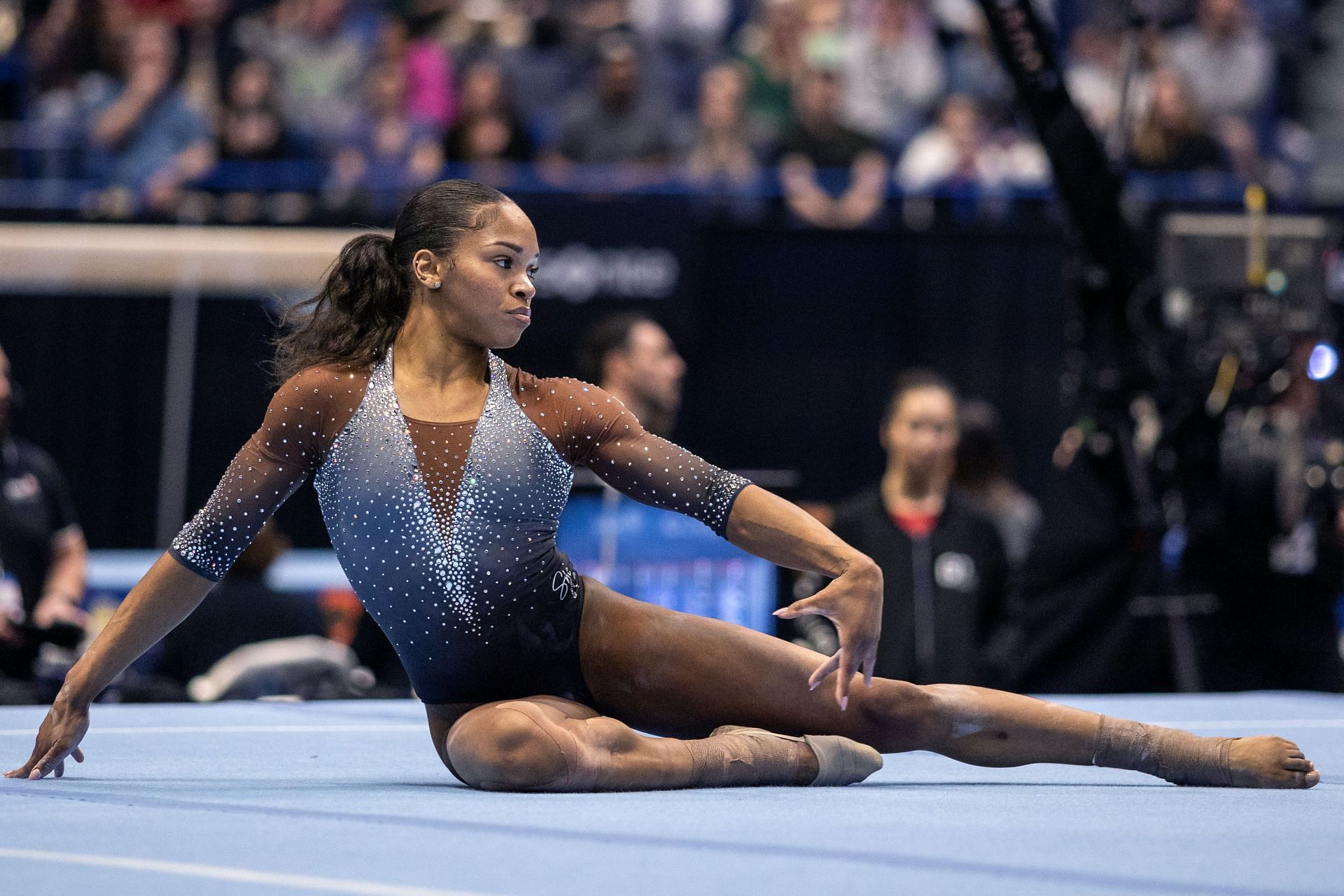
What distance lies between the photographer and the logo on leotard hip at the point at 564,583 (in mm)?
3051

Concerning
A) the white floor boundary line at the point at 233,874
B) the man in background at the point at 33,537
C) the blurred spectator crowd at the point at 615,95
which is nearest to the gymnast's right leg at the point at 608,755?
the white floor boundary line at the point at 233,874

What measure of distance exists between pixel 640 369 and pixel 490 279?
2.32 metres

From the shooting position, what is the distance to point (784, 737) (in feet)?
9.98

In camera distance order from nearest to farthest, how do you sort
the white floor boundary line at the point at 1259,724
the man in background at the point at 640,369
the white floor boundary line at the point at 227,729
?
the white floor boundary line at the point at 227,729
the white floor boundary line at the point at 1259,724
the man in background at the point at 640,369

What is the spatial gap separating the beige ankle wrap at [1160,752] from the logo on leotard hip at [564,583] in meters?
1.01

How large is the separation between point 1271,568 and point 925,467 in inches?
57.0

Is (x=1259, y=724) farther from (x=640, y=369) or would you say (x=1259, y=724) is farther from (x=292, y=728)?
(x=292, y=728)

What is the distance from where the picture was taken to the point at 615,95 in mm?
8289

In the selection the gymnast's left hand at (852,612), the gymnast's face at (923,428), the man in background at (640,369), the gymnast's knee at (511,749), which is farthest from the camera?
the gymnast's face at (923,428)

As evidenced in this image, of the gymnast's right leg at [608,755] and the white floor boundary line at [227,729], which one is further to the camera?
the white floor boundary line at [227,729]

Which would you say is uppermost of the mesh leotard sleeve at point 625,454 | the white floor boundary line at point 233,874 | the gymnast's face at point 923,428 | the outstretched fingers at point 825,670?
the gymnast's face at point 923,428

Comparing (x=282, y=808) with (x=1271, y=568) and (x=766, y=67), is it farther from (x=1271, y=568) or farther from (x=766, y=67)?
(x=766, y=67)

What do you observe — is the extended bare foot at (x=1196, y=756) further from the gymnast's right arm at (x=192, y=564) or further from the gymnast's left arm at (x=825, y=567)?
the gymnast's right arm at (x=192, y=564)

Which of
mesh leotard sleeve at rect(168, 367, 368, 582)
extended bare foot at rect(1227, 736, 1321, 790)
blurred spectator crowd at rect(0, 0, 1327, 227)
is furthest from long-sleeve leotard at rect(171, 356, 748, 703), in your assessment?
blurred spectator crowd at rect(0, 0, 1327, 227)
